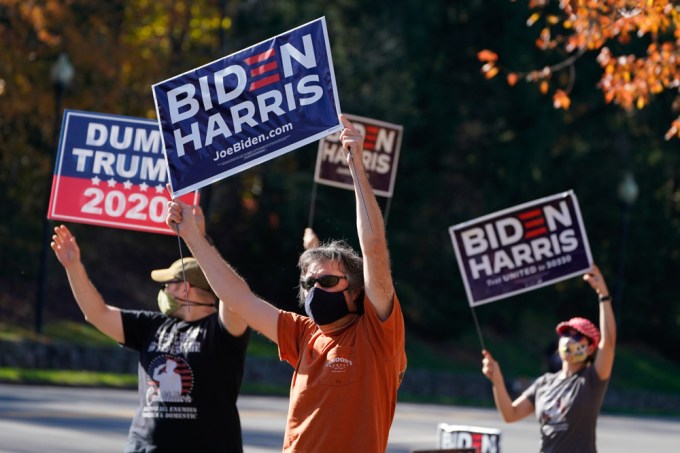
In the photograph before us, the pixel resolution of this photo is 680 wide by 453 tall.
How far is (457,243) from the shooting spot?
10047mm

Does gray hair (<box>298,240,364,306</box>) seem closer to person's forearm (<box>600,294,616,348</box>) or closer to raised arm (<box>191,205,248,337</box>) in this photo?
raised arm (<box>191,205,248,337</box>)

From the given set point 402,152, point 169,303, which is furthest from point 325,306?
point 402,152

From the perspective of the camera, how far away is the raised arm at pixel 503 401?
8.20 meters

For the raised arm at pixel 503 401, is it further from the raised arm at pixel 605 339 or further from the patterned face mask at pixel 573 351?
the raised arm at pixel 605 339

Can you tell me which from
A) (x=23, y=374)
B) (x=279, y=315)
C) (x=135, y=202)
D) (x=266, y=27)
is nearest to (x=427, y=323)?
(x=266, y=27)

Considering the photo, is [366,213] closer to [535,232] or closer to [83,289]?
[83,289]

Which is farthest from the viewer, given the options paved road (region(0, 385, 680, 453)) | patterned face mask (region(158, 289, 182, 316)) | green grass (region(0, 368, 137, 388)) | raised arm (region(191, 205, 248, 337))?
green grass (region(0, 368, 137, 388))

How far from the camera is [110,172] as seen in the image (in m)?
8.09

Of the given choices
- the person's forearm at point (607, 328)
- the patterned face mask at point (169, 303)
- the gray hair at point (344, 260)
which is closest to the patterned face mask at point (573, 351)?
the person's forearm at point (607, 328)

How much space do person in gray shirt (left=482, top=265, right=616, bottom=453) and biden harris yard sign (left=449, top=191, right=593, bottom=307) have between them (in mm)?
1327

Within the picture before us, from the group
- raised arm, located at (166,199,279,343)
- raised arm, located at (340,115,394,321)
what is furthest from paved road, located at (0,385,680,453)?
raised arm, located at (340,115,394,321)

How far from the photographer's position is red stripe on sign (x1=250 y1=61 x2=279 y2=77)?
251 inches

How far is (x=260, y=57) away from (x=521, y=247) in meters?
3.99

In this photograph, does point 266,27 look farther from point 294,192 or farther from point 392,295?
point 392,295
